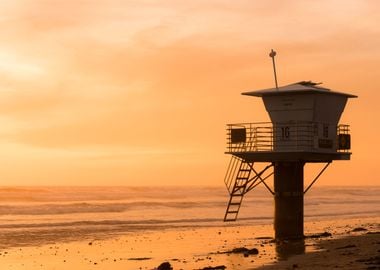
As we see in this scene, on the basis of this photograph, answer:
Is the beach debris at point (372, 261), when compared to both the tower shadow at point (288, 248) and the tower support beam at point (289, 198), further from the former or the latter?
the tower support beam at point (289, 198)

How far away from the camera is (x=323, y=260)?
27594mm

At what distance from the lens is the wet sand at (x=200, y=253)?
2825cm

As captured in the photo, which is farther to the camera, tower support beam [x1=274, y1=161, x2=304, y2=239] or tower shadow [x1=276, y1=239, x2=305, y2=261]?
tower support beam [x1=274, y1=161, x2=304, y2=239]

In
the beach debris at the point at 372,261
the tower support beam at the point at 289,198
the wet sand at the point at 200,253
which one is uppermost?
the tower support beam at the point at 289,198

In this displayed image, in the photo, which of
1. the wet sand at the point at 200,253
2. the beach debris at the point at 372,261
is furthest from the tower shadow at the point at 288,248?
the beach debris at the point at 372,261

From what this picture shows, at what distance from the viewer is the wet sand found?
28250mm

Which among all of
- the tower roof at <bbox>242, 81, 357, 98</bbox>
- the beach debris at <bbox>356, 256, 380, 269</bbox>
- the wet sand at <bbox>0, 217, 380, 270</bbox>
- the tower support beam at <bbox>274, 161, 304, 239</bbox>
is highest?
the tower roof at <bbox>242, 81, 357, 98</bbox>

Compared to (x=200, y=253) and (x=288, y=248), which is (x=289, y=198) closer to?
(x=288, y=248)

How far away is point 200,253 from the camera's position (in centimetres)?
3428

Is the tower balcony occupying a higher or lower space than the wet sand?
higher

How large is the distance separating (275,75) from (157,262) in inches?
526

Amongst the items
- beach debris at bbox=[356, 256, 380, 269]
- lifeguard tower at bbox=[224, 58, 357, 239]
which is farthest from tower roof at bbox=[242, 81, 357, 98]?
beach debris at bbox=[356, 256, 380, 269]

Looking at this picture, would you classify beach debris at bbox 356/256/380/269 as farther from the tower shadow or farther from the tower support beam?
the tower support beam

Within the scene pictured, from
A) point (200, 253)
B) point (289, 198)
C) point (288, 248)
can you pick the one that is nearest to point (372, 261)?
point (288, 248)
